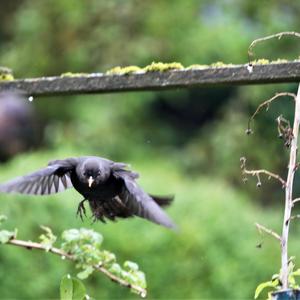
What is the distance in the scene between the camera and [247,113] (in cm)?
879

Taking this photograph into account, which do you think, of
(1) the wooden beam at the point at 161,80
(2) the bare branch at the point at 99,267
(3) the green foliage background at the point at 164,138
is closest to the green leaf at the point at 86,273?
(2) the bare branch at the point at 99,267

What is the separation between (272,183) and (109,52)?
1843mm

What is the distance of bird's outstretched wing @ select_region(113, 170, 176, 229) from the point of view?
317 cm

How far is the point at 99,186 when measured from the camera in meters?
3.46

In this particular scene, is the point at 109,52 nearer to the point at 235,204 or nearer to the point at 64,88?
the point at 235,204

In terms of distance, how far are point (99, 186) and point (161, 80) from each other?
39 cm

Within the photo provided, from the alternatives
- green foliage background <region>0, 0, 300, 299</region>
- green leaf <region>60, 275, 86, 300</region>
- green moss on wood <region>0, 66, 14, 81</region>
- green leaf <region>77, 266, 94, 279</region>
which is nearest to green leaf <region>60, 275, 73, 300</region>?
green leaf <region>60, 275, 86, 300</region>

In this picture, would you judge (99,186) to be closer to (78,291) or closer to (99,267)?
(99,267)

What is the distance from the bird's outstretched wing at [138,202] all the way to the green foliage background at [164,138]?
250 cm

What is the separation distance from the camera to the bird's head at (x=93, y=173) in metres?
3.37

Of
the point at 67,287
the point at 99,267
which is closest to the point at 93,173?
the point at 99,267

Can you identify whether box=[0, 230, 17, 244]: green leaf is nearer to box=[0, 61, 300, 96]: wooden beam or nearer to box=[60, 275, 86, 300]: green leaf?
box=[60, 275, 86, 300]: green leaf

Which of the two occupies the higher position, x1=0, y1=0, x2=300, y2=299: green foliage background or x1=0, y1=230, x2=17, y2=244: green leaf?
x1=0, y1=0, x2=300, y2=299: green foliage background

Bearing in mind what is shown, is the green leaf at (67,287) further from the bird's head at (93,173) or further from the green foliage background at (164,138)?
the green foliage background at (164,138)
